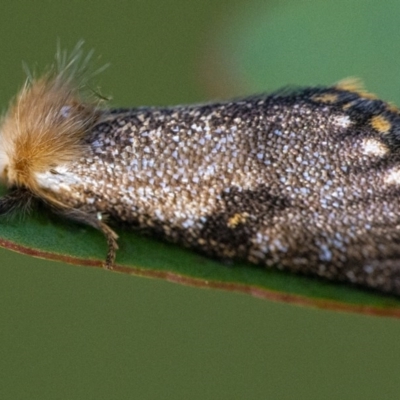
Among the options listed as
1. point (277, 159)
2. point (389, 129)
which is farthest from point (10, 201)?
point (389, 129)

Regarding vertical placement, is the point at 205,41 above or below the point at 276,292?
above

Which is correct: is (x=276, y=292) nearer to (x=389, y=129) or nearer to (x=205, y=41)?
(x=389, y=129)

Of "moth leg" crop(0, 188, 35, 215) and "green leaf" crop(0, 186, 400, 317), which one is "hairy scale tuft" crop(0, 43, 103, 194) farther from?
"green leaf" crop(0, 186, 400, 317)

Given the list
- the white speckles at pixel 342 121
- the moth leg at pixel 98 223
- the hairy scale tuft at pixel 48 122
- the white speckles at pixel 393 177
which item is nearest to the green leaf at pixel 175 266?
the moth leg at pixel 98 223

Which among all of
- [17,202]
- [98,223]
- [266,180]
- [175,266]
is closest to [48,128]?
[17,202]

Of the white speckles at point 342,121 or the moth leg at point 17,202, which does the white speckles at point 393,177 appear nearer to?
the white speckles at point 342,121

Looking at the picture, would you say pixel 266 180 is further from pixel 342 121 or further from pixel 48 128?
pixel 48 128
